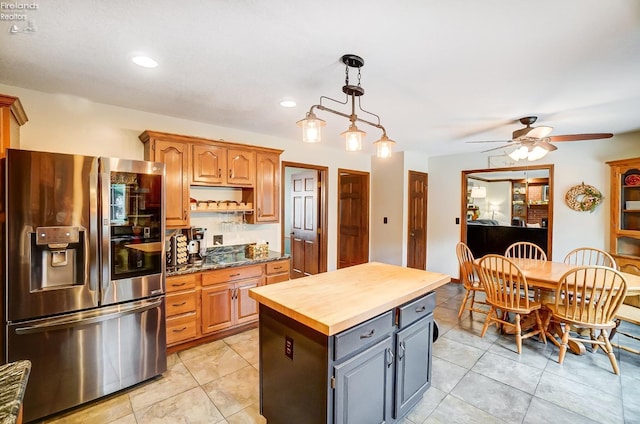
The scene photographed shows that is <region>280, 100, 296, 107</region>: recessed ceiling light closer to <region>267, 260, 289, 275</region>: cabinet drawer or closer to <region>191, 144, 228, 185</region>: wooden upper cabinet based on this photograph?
<region>191, 144, 228, 185</region>: wooden upper cabinet

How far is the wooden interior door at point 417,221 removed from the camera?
537 centimetres

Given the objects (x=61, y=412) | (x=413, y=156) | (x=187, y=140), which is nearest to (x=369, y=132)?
(x=413, y=156)

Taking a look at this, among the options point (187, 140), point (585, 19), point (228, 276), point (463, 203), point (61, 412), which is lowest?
point (61, 412)

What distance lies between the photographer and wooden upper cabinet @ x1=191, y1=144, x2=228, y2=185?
3115 mm

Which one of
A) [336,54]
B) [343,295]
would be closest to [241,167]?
[336,54]

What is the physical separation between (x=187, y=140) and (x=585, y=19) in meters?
3.18

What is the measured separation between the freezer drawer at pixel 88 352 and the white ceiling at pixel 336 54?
71.8 inches

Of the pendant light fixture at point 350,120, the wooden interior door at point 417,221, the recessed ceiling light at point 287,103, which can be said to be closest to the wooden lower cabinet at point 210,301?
the recessed ceiling light at point 287,103

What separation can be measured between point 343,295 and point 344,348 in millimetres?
363

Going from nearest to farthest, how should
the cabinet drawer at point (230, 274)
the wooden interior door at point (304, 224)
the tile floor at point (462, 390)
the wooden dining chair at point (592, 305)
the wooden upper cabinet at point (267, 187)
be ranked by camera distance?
the tile floor at point (462, 390), the wooden dining chair at point (592, 305), the cabinet drawer at point (230, 274), the wooden upper cabinet at point (267, 187), the wooden interior door at point (304, 224)

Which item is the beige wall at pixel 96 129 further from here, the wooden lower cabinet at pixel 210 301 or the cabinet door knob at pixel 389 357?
the cabinet door knob at pixel 389 357

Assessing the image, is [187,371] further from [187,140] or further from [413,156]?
[413,156]

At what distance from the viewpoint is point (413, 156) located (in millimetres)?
5363

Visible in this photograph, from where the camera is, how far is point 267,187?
372cm
